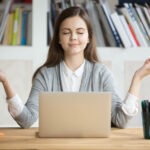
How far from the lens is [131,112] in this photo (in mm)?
1932

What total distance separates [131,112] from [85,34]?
1.84 feet

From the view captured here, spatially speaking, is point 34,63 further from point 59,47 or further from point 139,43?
point 139,43

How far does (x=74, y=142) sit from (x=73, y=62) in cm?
98

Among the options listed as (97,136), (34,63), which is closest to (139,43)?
(34,63)

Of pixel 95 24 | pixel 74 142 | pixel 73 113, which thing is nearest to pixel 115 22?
pixel 95 24

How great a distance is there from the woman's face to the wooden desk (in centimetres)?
74

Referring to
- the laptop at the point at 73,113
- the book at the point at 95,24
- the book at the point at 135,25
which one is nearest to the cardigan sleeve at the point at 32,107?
the laptop at the point at 73,113

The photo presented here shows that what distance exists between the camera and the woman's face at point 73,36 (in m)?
2.17

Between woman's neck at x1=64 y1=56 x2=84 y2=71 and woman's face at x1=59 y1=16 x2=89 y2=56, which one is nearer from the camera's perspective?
woman's face at x1=59 y1=16 x2=89 y2=56

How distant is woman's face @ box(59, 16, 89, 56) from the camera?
2.17m

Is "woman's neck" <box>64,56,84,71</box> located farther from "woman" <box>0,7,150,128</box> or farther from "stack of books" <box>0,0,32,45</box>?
"stack of books" <box>0,0,32,45</box>

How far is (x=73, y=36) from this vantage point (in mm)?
2156

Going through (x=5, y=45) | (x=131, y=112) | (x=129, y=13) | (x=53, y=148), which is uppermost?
(x=129, y=13)

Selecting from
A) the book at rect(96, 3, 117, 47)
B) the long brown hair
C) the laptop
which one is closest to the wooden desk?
the laptop
